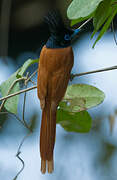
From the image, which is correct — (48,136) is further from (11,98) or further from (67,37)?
(67,37)

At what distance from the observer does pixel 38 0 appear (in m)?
2.52

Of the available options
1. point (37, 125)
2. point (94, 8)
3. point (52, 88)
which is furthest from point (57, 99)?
point (37, 125)

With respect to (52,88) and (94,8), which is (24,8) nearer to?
(52,88)

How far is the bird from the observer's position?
1.14 m

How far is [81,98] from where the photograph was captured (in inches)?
42.7

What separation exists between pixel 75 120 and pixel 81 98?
7 centimetres

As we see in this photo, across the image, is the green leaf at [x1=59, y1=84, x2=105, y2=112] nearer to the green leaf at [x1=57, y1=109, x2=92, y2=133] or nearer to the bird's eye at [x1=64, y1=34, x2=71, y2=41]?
the green leaf at [x1=57, y1=109, x2=92, y2=133]

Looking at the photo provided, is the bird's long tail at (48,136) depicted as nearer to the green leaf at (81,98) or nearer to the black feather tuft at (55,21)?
the green leaf at (81,98)

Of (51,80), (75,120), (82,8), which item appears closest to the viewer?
(82,8)

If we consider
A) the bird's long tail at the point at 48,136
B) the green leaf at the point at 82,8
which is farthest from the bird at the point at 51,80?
the green leaf at the point at 82,8

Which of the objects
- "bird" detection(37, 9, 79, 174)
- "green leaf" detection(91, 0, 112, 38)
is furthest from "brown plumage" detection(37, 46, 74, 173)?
"green leaf" detection(91, 0, 112, 38)

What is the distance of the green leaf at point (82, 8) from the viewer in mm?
763

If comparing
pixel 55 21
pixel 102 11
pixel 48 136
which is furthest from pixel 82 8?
pixel 48 136

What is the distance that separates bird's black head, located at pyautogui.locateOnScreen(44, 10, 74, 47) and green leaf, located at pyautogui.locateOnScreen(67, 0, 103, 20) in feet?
1.05
